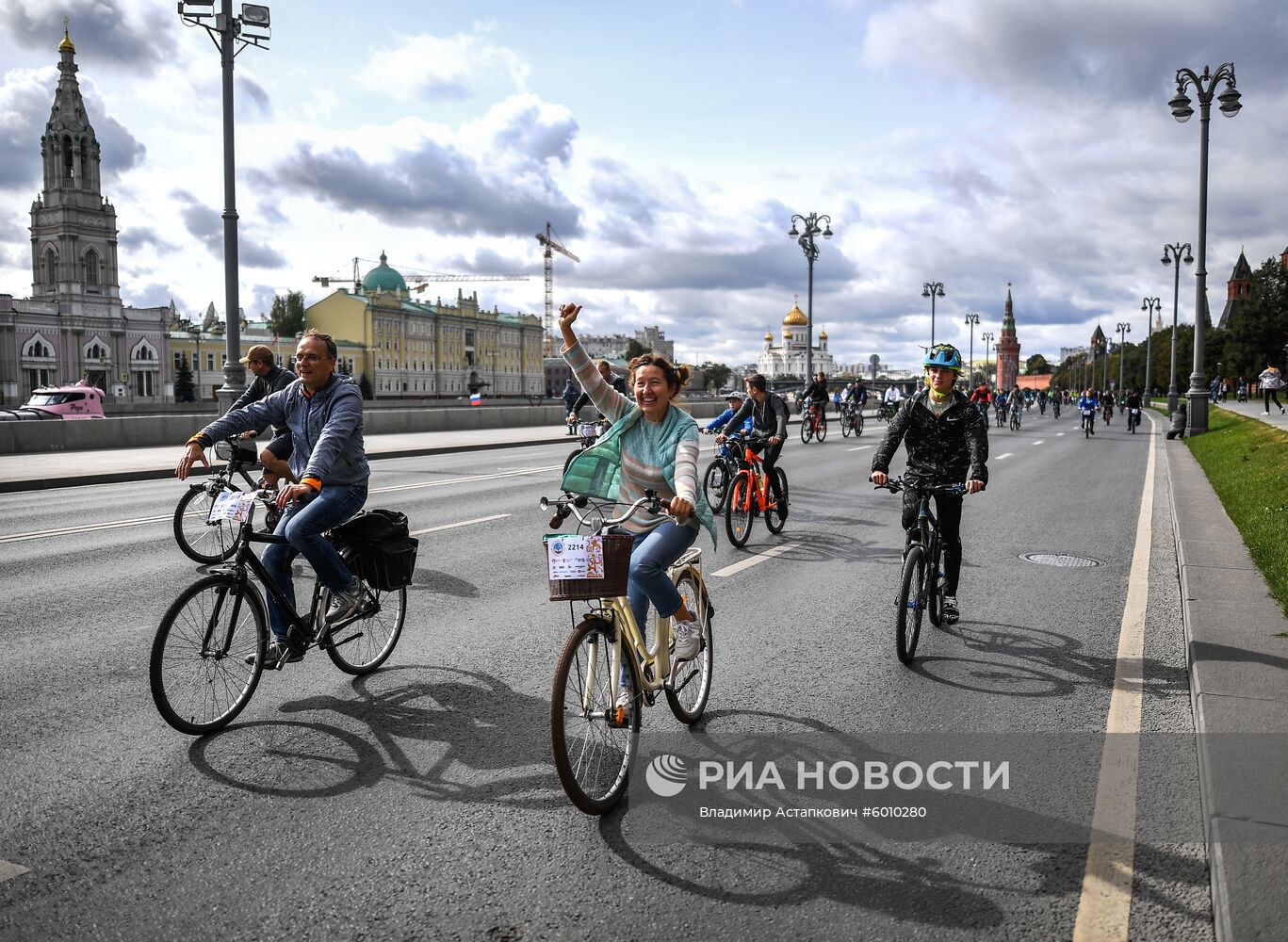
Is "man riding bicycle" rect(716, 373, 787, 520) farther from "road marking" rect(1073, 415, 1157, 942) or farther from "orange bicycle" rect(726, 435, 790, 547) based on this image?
"road marking" rect(1073, 415, 1157, 942)

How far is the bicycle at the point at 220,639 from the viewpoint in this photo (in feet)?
14.8

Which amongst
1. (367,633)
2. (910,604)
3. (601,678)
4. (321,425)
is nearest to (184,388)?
(367,633)

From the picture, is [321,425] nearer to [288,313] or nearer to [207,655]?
[207,655]

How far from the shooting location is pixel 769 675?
18.3 feet

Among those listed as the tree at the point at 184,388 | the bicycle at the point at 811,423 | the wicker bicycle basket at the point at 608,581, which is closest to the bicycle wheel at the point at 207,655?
the wicker bicycle basket at the point at 608,581

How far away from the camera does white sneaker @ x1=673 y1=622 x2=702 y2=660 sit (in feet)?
14.6

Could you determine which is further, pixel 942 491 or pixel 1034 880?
pixel 942 491

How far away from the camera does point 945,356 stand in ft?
20.5

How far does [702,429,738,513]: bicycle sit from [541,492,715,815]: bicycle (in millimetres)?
6249


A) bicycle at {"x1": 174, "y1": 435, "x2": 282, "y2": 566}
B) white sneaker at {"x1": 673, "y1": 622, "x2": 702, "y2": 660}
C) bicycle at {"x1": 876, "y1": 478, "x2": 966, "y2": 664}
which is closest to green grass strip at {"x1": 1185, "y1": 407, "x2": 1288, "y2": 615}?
bicycle at {"x1": 876, "y1": 478, "x2": 966, "y2": 664}

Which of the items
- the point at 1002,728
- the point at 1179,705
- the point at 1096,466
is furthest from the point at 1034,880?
the point at 1096,466

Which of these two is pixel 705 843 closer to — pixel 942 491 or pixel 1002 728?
pixel 1002 728

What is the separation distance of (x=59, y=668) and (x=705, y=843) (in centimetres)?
395

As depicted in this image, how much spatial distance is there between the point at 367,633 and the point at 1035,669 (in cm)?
377
